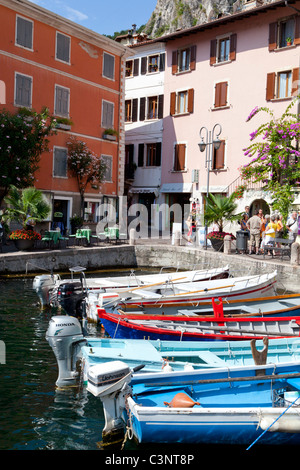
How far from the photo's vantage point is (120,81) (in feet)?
99.4

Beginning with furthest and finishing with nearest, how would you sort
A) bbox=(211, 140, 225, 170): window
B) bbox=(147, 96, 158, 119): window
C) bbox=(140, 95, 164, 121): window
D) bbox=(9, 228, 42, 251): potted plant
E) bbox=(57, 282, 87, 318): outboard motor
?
bbox=(147, 96, 158, 119): window
bbox=(140, 95, 164, 121): window
bbox=(211, 140, 225, 170): window
bbox=(9, 228, 42, 251): potted plant
bbox=(57, 282, 87, 318): outboard motor

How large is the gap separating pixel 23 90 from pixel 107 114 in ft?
20.6

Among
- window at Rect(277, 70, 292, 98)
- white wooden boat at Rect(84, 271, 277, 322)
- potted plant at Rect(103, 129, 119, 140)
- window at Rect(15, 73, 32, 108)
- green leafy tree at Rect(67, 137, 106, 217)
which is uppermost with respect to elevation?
window at Rect(277, 70, 292, 98)

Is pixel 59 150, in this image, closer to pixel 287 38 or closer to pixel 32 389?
pixel 287 38

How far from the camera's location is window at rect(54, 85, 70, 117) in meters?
26.3

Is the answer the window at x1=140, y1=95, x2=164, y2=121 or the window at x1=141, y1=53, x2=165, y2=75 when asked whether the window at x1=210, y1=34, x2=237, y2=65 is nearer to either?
the window at x1=141, y1=53, x2=165, y2=75

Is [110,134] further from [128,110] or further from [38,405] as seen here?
[38,405]

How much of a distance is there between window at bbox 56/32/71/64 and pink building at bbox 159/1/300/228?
24.4ft

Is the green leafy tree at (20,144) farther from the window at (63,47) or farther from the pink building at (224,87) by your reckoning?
the pink building at (224,87)

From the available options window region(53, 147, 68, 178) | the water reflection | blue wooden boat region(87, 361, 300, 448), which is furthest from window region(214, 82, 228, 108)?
blue wooden boat region(87, 361, 300, 448)

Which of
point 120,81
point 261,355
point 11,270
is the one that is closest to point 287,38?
point 120,81

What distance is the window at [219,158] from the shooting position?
1141 inches

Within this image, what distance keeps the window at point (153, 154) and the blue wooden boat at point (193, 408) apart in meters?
27.2

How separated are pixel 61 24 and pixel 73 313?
18845 millimetres
